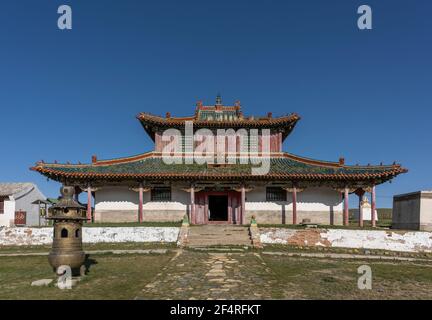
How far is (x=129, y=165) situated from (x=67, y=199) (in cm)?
1282

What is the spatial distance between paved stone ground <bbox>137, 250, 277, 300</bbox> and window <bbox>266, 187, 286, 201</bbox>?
30.9ft

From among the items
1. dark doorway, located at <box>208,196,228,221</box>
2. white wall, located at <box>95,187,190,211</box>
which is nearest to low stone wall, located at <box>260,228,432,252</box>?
dark doorway, located at <box>208,196,228,221</box>

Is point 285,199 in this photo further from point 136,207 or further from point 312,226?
point 136,207

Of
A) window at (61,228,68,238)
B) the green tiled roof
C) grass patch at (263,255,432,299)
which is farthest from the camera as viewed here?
the green tiled roof

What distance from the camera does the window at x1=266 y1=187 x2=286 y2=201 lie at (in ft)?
70.3

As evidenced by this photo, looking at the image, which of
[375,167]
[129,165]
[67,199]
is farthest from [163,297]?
[375,167]

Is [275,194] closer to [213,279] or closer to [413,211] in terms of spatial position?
[413,211]

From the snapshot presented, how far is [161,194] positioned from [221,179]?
418 centimetres

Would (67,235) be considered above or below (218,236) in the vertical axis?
above

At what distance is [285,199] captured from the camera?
21406mm

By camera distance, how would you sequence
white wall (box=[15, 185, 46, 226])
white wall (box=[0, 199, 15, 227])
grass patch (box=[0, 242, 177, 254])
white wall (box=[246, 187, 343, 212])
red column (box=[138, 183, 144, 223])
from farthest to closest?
white wall (box=[15, 185, 46, 226]) < white wall (box=[0, 199, 15, 227]) < white wall (box=[246, 187, 343, 212]) < red column (box=[138, 183, 144, 223]) < grass patch (box=[0, 242, 177, 254])

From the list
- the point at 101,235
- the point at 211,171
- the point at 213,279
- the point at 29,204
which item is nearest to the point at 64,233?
the point at 213,279

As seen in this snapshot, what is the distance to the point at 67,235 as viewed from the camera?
866 centimetres

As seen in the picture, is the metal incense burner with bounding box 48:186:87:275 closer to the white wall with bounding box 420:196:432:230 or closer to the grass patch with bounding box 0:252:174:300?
the grass patch with bounding box 0:252:174:300
